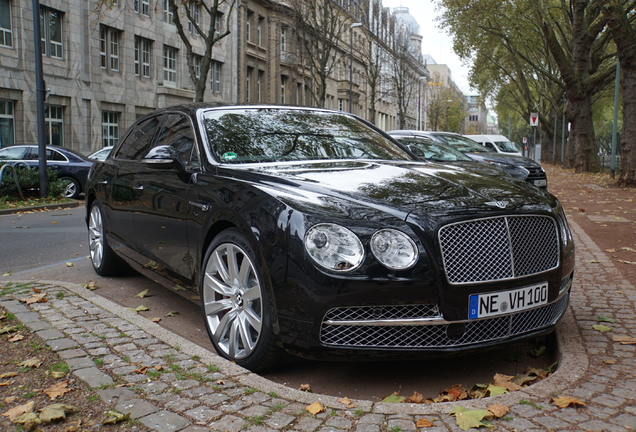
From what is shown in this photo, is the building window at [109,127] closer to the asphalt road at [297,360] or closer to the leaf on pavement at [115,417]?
the asphalt road at [297,360]

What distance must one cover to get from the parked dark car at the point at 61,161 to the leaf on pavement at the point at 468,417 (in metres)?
16.0

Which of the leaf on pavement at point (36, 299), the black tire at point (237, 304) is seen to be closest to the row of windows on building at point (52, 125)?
the leaf on pavement at point (36, 299)

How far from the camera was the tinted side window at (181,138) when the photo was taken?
4602 millimetres

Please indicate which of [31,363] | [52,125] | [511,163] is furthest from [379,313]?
[52,125]

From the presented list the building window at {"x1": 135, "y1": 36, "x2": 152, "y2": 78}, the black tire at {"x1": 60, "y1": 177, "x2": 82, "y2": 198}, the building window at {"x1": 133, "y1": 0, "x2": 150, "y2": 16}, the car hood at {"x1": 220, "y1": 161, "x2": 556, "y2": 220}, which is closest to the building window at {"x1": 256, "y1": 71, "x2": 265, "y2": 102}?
the building window at {"x1": 135, "y1": 36, "x2": 152, "y2": 78}

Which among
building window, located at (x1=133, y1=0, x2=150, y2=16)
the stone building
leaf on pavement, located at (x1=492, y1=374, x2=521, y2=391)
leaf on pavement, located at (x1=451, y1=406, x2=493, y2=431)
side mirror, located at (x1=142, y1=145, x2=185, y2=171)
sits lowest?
leaf on pavement, located at (x1=492, y1=374, x2=521, y2=391)

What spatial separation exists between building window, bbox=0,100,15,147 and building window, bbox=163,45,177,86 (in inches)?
418

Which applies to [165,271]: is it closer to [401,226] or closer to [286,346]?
[286,346]

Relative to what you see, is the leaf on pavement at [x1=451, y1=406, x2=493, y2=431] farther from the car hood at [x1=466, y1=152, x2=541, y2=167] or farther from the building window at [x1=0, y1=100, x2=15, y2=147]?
the building window at [x1=0, y1=100, x2=15, y2=147]

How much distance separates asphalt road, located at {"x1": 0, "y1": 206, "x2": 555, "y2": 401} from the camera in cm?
366

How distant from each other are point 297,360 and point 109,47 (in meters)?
29.7

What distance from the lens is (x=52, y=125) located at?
2736 cm

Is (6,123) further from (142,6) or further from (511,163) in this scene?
(511,163)

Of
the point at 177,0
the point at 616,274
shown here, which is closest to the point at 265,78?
the point at 177,0
